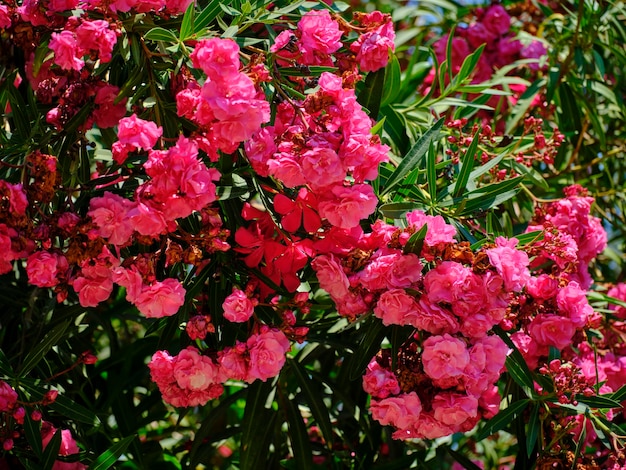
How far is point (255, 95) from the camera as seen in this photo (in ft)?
4.99

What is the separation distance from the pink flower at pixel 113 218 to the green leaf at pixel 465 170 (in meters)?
0.64

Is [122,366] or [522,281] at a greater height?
[522,281]

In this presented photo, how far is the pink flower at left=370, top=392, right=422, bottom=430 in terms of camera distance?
157 centimetres

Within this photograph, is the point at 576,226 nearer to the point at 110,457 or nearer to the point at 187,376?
the point at 187,376

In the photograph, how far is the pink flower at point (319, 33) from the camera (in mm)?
1660

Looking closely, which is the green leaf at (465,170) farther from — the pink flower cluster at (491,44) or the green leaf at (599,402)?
the pink flower cluster at (491,44)

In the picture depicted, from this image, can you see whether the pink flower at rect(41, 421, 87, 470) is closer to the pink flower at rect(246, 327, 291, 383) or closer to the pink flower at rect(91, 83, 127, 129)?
the pink flower at rect(246, 327, 291, 383)

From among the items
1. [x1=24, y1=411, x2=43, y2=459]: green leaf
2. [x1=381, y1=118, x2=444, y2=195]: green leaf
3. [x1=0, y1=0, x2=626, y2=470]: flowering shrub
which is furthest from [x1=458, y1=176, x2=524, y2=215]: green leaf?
[x1=24, y1=411, x2=43, y2=459]: green leaf

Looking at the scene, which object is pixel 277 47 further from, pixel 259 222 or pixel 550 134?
pixel 550 134

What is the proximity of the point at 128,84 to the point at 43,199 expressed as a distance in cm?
26

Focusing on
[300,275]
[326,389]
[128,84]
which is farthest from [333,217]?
[326,389]

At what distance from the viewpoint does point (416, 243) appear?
155 centimetres

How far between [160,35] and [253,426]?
2.73ft

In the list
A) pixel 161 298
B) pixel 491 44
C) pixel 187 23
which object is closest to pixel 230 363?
pixel 161 298
